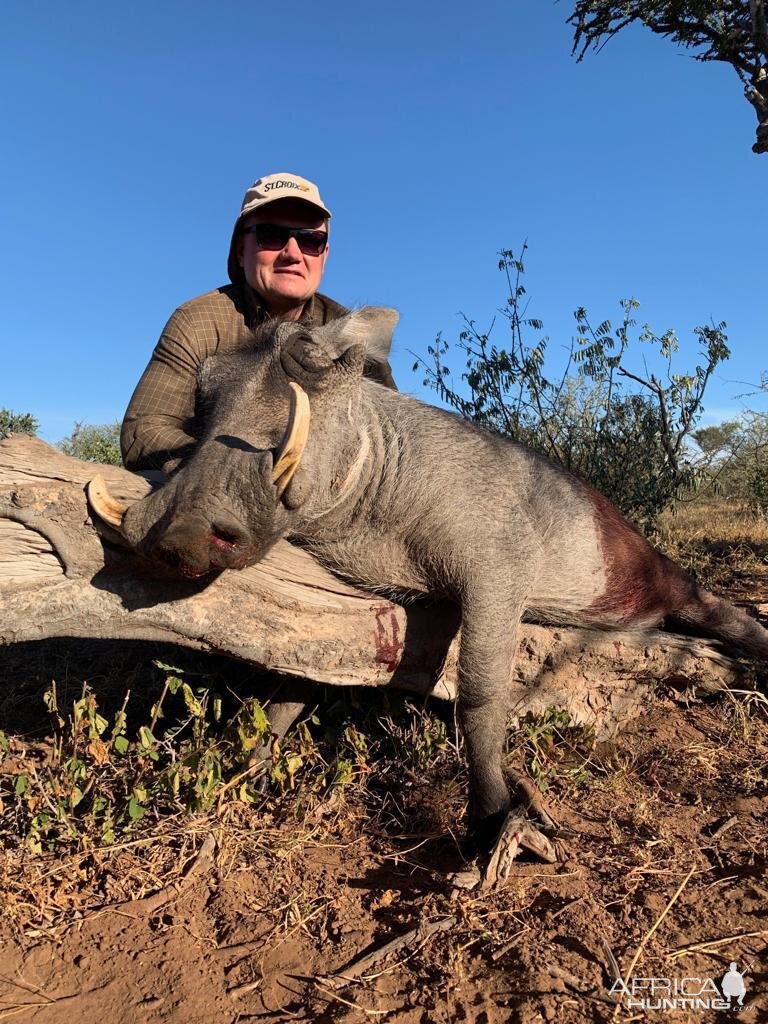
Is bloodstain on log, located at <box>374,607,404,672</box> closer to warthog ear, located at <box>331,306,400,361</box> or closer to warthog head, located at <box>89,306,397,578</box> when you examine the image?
warthog head, located at <box>89,306,397,578</box>

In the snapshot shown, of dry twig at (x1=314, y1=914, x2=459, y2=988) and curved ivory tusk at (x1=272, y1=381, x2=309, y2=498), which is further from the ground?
curved ivory tusk at (x1=272, y1=381, x2=309, y2=498)

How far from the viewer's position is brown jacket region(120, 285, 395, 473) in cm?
311

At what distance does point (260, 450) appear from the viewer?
2.36 metres

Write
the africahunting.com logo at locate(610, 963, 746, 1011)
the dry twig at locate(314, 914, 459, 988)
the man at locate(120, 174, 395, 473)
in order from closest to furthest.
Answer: the africahunting.com logo at locate(610, 963, 746, 1011), the dry twig at locate(314, 914, 459, 988), the man at locate(120, 174, 395, 473)

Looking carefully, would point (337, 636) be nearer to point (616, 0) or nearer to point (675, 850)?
point (675, 850)

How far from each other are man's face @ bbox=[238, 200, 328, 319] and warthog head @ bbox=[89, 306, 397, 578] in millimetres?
887

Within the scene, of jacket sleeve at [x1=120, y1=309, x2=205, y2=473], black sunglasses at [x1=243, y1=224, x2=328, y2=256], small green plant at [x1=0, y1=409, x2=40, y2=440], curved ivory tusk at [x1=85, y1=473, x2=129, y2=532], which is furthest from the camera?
small green plant at [x1=0, y1=409, x2=40, y2=440]

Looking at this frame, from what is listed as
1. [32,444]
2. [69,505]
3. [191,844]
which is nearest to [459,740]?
[191,844]

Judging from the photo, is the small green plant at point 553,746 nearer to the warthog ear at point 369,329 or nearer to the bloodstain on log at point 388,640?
the bloodstain on log at point 388,640

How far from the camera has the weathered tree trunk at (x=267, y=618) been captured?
2.34m

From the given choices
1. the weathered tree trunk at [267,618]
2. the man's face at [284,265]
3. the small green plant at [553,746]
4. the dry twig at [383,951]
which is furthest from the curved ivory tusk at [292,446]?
the man's face at [284,265]

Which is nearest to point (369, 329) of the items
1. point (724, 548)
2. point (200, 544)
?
point (200, 544)

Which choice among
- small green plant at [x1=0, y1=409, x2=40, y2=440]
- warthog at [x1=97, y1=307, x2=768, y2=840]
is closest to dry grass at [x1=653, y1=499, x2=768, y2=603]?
warthog at [x1=97, y1=307, x2=768, y2=840]

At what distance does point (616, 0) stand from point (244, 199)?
676 centimetres
